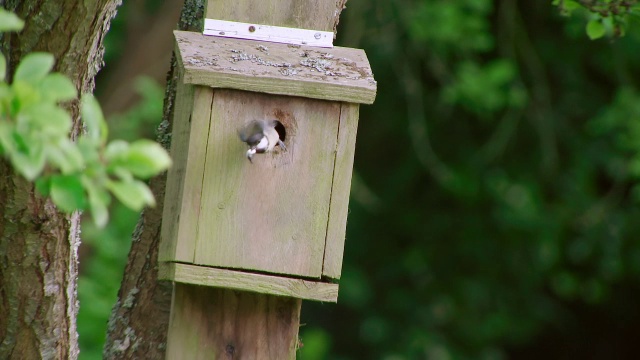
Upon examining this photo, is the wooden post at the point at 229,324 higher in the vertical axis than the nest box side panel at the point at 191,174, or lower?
lower

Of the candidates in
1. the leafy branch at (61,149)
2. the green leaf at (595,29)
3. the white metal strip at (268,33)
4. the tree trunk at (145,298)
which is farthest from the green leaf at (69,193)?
the green leaf at (595,29)

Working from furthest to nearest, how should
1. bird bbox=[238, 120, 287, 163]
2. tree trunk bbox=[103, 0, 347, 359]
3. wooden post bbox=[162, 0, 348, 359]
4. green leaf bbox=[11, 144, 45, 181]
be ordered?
tree trunk bbox=[103, 0, 347, 359], wooden post bbox=[162, 0, 348, 359], bird bbox=[238, 120, 287, 163], green leaf bbox=[11, 144, 45, 181]

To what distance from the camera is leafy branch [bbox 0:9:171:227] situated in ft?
2.96

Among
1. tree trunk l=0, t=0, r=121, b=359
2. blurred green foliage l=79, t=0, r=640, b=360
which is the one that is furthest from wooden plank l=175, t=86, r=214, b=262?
blurred green foliage l=79, t=0, r=640, b=360

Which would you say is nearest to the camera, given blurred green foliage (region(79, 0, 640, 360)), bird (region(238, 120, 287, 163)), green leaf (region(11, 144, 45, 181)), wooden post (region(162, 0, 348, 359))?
green leaf (region(11, 144, 45, 181))

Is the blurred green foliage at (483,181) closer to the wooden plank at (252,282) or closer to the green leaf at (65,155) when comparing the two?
the wooden plank at (252,282)

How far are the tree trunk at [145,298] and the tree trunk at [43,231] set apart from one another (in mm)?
131

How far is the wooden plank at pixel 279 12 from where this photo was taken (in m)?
1.96

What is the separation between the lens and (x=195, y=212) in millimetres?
1796

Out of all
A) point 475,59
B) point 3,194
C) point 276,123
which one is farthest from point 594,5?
point 475,59

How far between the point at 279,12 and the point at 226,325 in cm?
69

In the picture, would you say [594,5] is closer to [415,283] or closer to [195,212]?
[195,212]

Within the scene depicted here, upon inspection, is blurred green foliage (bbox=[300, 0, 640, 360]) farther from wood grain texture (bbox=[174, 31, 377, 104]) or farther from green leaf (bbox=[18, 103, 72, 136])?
green leaf (bbox=[18, 103, 72, 136])

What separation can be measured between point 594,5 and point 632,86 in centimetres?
316
